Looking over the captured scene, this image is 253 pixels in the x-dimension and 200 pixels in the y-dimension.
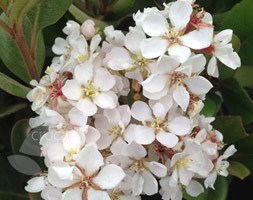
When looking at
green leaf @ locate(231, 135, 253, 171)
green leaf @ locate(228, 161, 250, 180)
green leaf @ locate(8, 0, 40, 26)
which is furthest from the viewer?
green leaf @ locate(231, 135, 253, 171)

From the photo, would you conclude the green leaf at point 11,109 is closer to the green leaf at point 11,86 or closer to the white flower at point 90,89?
the green leaf at point 11,86

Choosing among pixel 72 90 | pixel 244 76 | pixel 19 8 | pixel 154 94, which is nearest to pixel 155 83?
pixel 154 94

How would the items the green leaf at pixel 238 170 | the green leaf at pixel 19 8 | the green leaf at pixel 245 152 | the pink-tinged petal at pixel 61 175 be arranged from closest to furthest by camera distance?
the pink-tinged petal at pixel 61 175
the green leaf at pixel 19 8
the green leaf at pixel 238 170
the green leaf at pixel 245 152

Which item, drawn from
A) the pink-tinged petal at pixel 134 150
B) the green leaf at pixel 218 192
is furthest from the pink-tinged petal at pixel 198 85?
the green leaf at pixel 218 192

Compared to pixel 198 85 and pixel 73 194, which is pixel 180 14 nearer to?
pixel 198 85

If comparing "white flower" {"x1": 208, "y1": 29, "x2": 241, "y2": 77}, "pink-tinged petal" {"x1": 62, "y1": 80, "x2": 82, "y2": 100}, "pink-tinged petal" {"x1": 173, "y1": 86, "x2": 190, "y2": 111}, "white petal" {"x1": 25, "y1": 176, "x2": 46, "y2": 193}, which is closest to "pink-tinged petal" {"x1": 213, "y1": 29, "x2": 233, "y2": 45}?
"white flower" {"x1": 208, "y1": 29, "x2": 241, "y2": 77}

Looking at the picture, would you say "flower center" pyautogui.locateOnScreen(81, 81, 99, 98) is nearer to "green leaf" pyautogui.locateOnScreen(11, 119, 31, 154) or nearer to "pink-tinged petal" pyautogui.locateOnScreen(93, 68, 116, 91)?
"pink-tinged petal" pyautogui.locateOnScreen(93, 68, 116, 91)
